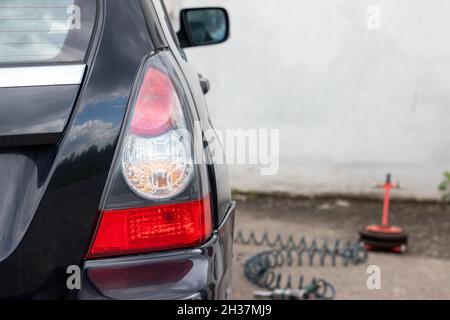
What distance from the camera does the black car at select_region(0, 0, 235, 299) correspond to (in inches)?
65.1

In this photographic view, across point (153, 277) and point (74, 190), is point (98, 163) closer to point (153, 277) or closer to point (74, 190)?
point (74, 190)

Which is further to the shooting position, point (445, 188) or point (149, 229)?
point (445, 188)

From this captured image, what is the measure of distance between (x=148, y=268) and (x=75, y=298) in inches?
8.1

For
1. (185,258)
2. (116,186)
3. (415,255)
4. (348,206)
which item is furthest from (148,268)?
(348,206)

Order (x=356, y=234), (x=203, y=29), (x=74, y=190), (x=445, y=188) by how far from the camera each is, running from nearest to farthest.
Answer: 1. (x=74, y=190)
2. (x=203, y=29)
3. (x=356, y=234)
4. (x=445, y=188)

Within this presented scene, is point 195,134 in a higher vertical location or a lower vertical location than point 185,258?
higher

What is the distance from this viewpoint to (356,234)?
6.28m

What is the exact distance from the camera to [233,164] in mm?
7812

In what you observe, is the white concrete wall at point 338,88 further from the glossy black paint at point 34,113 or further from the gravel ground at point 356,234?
the glossy black paint at point 34,113

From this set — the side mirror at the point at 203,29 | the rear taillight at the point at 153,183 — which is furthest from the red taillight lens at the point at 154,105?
the side mirror at the point at 203,29

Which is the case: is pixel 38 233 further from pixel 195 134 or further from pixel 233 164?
pixel 233 164

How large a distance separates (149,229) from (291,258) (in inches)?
145

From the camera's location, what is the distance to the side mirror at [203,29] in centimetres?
357

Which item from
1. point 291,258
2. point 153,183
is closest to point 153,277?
point 153,183
